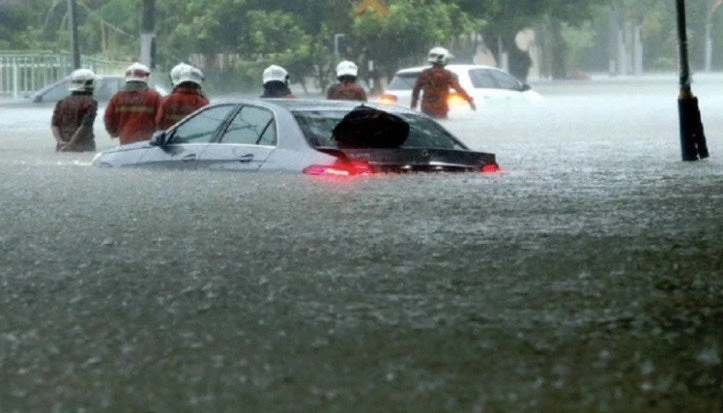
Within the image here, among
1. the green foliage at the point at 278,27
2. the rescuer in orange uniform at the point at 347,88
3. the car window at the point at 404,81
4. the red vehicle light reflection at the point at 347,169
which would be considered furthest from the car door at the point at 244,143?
the green foliage at the point at 278,27

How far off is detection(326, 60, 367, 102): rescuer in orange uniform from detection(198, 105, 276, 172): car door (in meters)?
5.30

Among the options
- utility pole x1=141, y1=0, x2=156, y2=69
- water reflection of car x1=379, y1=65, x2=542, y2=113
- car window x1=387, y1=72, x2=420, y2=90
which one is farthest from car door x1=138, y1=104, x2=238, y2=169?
utility pole x1=141, y1=0, x2=156, y2=69

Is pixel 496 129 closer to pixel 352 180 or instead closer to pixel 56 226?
pixel 352 180

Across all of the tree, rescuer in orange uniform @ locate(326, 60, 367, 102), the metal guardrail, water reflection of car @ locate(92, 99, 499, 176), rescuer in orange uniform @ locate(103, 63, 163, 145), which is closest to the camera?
water reflection of car @ locate(92, 99, 499, 176)

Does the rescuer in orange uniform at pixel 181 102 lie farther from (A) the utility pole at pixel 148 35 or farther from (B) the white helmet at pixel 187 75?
(A) the utility pole at pixel 148 35

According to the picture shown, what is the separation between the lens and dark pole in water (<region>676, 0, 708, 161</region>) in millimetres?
23141

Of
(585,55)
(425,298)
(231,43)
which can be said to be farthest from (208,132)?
(585,55)

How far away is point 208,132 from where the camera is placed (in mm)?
19328

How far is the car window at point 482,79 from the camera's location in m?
41.2

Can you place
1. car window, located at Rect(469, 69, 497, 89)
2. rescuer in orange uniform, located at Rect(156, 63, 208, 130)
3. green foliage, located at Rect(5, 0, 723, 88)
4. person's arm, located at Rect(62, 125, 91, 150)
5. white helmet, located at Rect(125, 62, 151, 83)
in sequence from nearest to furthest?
rescuer in orange uniform, located at Rect(156, 63, 208, 130), white helmet, located at Rect(125, 62, 151, 83), person's arm, located at Rect(62, 125, 91, 150), car window, located at Rect(469, 69, 497, 89), green foliage, located at Rect(5, 0, 723, 88)

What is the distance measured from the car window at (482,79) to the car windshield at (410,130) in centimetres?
2240

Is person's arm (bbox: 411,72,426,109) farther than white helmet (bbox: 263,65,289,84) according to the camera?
Yes

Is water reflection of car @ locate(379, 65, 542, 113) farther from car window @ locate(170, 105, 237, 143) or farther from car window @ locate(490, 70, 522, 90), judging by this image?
car window @ locate(170, 105, 237, 143)

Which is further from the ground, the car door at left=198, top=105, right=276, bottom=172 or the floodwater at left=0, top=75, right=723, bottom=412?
the car door at left=198, top=105, right=276, bottom=172
